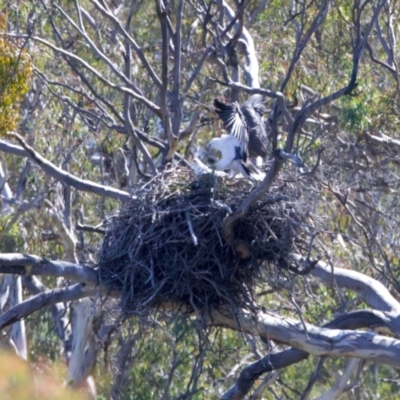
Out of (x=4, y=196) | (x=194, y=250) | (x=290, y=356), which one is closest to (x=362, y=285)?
(x=290, y=356)

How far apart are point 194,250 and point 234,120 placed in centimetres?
158

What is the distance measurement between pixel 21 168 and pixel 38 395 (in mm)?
9549

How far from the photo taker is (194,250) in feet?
19.1

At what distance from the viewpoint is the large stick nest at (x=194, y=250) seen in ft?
18.7

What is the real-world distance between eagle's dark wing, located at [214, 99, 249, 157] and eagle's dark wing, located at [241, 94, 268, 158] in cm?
11

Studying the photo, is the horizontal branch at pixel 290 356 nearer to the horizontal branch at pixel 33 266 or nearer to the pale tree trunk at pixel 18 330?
the horizontal branch at pixel 33 266

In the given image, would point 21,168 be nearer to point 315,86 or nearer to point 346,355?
point 315,86

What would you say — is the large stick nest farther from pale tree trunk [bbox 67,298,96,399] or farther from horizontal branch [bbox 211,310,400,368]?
pale tree trunk [bbox 67,298,96,399]

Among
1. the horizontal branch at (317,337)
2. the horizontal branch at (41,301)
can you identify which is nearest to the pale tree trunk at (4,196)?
the horizontal branch at (41,301)

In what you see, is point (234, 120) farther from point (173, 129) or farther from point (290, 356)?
point (290, 356)

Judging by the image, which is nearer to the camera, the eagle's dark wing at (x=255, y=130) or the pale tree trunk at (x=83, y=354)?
the eagle's dark wing at (x=255, y=130)

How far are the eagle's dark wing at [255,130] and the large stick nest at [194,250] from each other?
1.20 meters

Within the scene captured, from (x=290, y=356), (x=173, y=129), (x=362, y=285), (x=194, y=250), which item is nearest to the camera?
(x=194, y=250)

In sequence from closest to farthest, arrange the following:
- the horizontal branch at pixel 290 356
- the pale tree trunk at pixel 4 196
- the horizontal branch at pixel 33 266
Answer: the horizontal branch at pixel 33 266, the horizontal branch at pixel 290 356, the pale tree trunk at pixel 4 196
